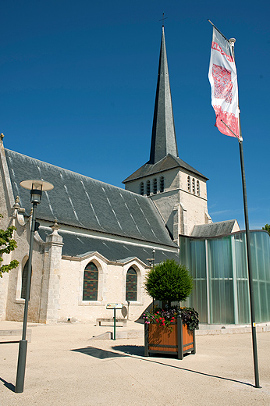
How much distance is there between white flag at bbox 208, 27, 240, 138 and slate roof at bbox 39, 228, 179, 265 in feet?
45.5

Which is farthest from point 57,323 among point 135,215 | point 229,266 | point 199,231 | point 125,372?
point 199,231

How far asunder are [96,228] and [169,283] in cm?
1514

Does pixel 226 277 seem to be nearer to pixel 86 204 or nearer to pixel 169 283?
pixel 169 283

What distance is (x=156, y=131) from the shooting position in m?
35.6

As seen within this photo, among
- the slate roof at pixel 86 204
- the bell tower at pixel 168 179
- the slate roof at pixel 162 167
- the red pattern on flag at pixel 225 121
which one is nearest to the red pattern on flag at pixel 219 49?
the red pattern on flag at pixel 225 121

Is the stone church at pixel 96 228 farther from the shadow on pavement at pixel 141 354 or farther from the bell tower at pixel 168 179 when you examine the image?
the shadow on pavement at pixel 141 354

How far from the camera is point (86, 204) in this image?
84.0ft

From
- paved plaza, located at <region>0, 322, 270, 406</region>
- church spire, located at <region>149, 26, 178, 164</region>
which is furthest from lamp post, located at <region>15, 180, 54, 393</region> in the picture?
church spire, located at <region>149, 26, 178, 164</region>

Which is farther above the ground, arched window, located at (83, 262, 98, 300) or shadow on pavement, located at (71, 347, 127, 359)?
arched window, located at (83, 262, 98, 300)

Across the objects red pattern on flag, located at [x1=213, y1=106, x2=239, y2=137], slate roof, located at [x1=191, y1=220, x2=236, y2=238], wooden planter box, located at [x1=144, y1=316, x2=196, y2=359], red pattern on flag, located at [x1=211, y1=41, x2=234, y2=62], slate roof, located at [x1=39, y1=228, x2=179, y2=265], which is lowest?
wooden planter box, located at [x1=144, y1=316, x2=196, y2=359]

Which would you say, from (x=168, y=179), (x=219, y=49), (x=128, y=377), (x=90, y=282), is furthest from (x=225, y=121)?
(x=168, y=179)

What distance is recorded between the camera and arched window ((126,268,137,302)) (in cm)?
2219

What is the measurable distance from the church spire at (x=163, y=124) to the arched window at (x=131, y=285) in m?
15.4

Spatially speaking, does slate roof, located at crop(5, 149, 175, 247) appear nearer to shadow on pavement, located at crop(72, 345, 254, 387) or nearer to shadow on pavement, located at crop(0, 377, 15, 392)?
shadow on pavement, located at crop(72, 345, 254, 387)
